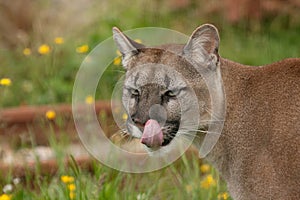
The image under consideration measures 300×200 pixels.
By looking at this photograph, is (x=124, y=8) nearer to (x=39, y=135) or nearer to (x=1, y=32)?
(x=1, y=32)

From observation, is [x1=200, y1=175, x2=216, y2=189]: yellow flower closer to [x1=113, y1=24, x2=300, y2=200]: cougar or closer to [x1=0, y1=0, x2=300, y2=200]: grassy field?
[x1=0, y1=0, x2=300, y2=200]: grassy field

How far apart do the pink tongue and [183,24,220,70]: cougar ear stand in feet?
1.69

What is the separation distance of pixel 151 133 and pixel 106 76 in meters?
4.22

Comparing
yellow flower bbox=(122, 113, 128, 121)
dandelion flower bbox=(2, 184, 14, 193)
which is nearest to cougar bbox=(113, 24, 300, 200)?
yellow flower bbox=(122, 113, 128, 121)

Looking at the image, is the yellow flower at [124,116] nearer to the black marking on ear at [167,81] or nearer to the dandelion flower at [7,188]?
the black marking on ear at [167,81]

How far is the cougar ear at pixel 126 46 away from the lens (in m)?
5.37

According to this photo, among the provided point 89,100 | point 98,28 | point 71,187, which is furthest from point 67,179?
point 98,28

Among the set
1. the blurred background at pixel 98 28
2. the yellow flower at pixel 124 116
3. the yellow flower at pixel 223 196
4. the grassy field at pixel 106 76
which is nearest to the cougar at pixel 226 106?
the yellow flower at pixel 124 116

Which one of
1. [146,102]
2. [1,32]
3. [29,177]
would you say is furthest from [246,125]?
[1,32]

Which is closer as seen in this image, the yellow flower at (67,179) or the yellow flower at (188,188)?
the yellow flower at (67,179)

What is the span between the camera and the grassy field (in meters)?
5.99

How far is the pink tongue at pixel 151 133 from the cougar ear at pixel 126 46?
634 mm

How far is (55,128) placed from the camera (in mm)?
8141

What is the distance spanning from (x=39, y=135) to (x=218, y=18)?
401 cm
